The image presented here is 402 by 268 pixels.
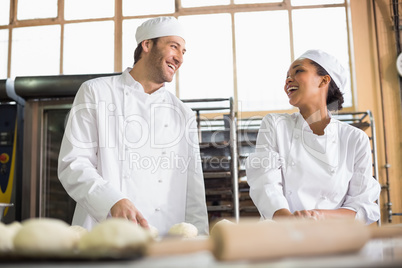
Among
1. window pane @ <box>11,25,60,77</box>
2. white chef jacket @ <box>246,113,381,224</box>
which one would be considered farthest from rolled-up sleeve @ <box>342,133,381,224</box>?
window pane @ <box>11,25,60,77</box>

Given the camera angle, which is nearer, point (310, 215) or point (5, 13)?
point (310, 215)

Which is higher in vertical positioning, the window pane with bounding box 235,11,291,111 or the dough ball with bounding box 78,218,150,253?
the window pane with bounding box 235,11,291,111

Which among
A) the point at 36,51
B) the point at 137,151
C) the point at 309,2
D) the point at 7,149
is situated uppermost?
the point at 309,2

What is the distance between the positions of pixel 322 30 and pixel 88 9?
2.91 metres

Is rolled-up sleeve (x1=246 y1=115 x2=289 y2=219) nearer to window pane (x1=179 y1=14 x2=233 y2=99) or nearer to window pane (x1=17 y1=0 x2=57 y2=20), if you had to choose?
window pane (x1=179 y1=14 x2=233 y2=99)

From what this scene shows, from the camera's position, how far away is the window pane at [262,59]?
508 cm

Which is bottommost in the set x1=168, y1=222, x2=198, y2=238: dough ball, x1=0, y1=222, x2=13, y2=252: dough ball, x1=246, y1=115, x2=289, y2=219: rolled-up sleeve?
x1=168, y1=222, x2=198, y2=238: dough ball

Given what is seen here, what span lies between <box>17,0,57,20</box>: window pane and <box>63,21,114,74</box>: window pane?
314 millimetres

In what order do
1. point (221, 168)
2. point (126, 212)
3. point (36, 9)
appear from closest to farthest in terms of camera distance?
point (126, 212), point (221, 168), point (36, 9)

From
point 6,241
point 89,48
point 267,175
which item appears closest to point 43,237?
point 6,241

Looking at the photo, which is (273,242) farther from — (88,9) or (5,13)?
(5,13)

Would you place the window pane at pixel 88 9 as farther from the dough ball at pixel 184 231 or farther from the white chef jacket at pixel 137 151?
the dough ball at pixel 184 231

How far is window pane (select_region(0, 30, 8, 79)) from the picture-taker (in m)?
5.38

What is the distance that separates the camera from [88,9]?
18.0 ft
